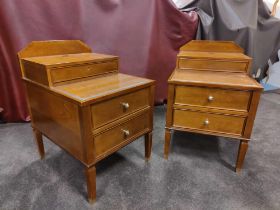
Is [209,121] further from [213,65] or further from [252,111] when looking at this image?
[213,65]

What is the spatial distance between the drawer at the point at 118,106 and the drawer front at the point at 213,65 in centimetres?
Answer: 47

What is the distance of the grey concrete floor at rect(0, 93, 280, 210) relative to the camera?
1.10m

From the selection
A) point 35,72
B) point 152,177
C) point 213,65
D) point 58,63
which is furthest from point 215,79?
point 35,72

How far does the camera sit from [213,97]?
3.84ft

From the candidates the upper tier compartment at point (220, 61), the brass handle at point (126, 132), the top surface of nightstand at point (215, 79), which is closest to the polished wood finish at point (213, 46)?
the upper tier compartment at point (220, 61)

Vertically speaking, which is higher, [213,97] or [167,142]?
[213,97]

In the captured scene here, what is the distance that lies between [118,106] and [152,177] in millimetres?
568

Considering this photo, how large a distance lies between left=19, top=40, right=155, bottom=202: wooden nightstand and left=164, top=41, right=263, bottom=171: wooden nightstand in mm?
191

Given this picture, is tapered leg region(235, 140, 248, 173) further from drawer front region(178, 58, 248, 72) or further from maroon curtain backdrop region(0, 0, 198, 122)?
maroon curtain backdrop region(0, 0, 198, 122)

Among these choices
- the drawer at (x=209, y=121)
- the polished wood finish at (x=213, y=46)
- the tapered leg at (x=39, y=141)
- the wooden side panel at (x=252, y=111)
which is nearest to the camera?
the wooden side panel at (x=252, y=111)

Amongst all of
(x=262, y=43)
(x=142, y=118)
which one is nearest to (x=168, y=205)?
(x=142, y=118)

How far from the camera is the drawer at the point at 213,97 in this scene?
1.13 metres

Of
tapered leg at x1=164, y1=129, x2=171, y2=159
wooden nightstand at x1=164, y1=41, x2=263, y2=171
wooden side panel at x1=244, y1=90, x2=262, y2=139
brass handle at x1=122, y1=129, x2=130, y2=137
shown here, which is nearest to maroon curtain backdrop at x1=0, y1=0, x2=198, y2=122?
wooden nightstand at x1=164, y1=41, x2=263, y2=171

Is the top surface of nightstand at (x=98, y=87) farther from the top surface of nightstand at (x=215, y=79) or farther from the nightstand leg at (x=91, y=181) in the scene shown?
the nightstand leg at (x=91, y=181)
